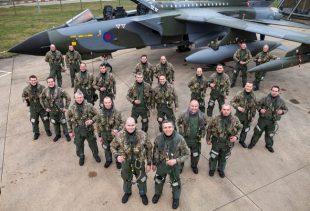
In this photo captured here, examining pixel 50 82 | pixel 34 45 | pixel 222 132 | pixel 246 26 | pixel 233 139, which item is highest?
pixel 246 26

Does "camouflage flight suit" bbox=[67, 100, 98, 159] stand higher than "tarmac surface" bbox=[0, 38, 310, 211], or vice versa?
"camouflage flight suit" bbox=[67, 100, 98, 159]

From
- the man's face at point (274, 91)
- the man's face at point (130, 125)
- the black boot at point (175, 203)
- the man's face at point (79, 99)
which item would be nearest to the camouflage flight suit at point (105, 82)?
the man's face at point (79, 99)

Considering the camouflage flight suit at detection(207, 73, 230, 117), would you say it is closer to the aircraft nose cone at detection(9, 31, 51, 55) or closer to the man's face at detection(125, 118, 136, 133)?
the man's face at detection(125, 118, 136, 133)

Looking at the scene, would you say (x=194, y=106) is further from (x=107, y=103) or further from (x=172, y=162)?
(x=107, y=103)

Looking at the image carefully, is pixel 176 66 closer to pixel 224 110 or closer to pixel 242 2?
pixel 242 2

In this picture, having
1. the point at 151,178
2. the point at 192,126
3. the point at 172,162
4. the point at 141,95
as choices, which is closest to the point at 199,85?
the point at 141,95

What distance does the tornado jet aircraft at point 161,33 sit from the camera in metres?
9.96

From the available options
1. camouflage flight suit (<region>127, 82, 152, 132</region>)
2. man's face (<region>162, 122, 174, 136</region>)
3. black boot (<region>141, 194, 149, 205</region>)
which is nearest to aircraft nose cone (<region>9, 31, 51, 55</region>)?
camouflage flight suit (<region>127, 82, 152, 132</region>)

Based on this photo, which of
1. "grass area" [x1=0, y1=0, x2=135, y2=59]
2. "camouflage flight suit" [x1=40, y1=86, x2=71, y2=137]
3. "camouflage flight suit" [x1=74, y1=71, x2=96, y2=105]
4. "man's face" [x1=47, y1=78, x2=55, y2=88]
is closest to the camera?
"man's face" [x1=47, y1=78, x2=55, y2=88]

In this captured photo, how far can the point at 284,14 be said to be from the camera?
11648 millimetres

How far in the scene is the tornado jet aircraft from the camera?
32.7 ft

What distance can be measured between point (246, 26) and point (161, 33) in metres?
3.11

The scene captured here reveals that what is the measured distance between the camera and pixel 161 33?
10.8m

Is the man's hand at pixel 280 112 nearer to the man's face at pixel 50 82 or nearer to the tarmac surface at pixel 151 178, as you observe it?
the tarmac surface at pixel 151 178
